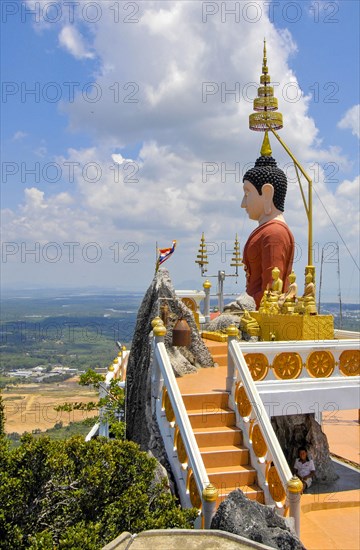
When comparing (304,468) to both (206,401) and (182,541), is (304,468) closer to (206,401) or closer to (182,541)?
(206,401)

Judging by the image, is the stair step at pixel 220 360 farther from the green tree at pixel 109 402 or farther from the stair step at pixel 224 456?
the stair step at pixel 224 456

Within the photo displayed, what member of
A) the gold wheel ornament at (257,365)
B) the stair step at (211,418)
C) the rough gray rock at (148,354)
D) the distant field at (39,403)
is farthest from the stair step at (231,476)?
the distant field at (39,403)

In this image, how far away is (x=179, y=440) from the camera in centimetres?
686

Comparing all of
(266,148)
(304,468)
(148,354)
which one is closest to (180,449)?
(148,354)

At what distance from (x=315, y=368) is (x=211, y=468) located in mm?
2697

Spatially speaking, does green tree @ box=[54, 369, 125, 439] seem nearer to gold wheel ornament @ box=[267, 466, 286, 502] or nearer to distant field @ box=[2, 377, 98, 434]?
gold wheel ornament @ box=[267, 466, 286, 502]

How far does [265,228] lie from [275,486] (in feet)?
24.8

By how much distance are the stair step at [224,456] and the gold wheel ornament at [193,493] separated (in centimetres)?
53

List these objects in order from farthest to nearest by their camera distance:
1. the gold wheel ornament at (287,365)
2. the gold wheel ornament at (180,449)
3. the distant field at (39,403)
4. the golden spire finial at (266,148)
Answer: the distant field at (39,403), the golden spire finial at (266,148), the gold wheel ornament at (287,365), the gold wheel ornament at (180,449)

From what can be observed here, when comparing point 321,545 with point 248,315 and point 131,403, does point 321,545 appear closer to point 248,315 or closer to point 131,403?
point 131,403

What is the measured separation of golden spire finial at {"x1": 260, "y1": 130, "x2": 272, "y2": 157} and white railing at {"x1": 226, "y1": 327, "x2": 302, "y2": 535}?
7439 millimetres

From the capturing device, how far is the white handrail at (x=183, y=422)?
615 cm

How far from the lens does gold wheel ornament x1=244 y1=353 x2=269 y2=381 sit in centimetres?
812

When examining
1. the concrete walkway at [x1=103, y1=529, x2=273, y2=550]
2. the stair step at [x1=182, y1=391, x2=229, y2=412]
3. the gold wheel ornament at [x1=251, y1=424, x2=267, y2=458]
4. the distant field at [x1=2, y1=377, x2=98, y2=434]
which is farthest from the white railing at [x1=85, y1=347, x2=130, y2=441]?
the distant field at [x1=2, y1=377, x2=98, y2=434]
